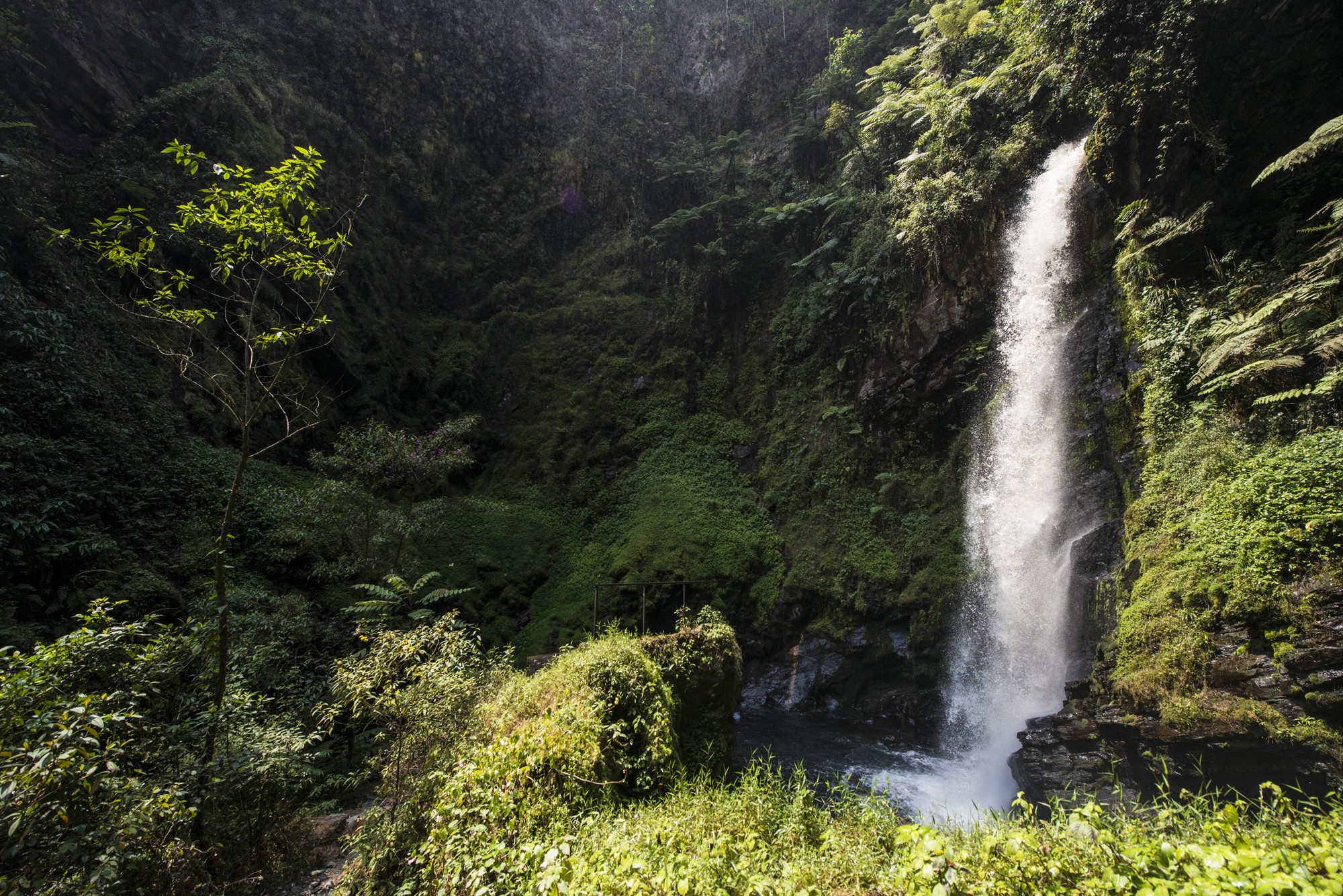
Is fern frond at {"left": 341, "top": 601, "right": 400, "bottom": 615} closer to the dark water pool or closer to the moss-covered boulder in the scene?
the moss-covered boulder

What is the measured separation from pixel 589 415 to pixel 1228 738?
1597 cm

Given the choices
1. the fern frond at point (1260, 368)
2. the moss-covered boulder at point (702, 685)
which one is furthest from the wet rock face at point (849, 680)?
the fern frond at point (1260, 368)

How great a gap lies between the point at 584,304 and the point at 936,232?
40.0 feet

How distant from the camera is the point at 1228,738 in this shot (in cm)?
618

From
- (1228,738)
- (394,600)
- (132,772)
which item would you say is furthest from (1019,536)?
(132,772)

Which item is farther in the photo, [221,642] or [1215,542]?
[1215,542]

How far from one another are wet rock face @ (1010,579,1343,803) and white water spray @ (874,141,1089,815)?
130cm

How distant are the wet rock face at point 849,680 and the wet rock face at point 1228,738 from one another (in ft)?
9.67

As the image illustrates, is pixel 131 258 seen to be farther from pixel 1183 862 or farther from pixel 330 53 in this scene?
pixel 330 53

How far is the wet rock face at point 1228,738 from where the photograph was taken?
5598mm

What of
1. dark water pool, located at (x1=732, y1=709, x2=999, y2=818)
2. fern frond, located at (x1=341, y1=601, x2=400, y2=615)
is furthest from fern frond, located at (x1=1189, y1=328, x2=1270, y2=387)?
fern frond, located at (x1=341, y1=601, x2=400, y2=615)

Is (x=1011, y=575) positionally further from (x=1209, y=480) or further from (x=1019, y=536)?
(x=1209, y=480)

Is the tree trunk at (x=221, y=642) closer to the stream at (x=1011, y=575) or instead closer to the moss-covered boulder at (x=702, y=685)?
the moss-covered boulder at (x=702, y=685)

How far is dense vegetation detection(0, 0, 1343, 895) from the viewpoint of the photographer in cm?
363
